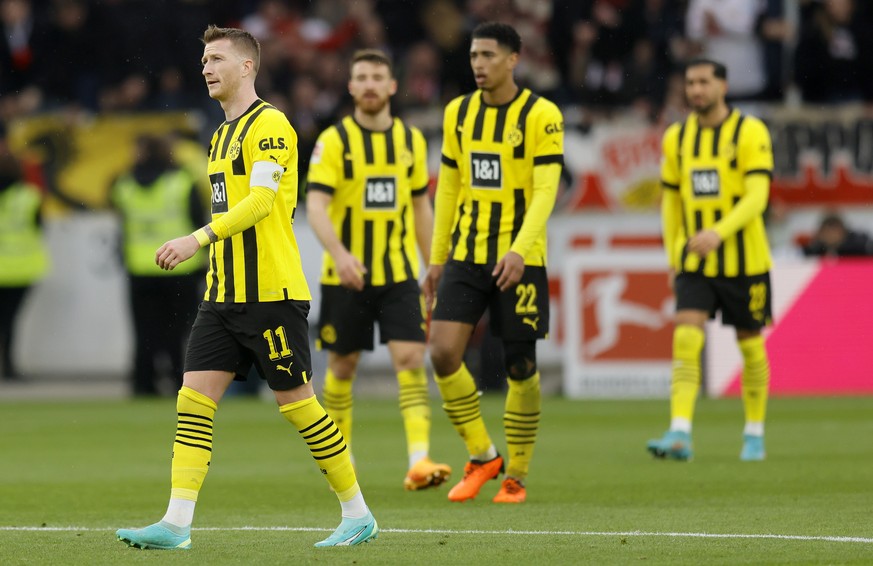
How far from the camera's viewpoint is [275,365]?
6.55 metres

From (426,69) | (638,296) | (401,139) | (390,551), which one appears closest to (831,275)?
(638,296)

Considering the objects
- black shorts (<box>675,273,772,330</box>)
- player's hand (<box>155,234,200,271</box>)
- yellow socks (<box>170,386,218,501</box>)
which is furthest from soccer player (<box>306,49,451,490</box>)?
player's hand (<box>155,234,200,271</box>)

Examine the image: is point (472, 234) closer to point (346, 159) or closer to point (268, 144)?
point (346, 159)

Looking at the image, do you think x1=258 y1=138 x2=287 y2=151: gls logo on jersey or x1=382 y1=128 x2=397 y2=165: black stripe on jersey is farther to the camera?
x1=382 y1=128 x2=397 y2=165: black stripe on jersey

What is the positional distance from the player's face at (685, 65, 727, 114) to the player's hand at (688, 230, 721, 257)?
3.13 feet

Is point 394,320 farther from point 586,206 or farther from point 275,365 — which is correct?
point 586,206

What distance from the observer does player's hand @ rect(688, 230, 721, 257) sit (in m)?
10.0

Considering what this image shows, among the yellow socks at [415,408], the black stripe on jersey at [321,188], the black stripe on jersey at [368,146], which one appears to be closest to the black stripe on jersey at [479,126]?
the black stripe on jersey at [368,146]

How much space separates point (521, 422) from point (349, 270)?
133 centimetres

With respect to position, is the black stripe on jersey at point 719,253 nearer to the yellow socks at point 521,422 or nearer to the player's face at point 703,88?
the player's face at point 703,88

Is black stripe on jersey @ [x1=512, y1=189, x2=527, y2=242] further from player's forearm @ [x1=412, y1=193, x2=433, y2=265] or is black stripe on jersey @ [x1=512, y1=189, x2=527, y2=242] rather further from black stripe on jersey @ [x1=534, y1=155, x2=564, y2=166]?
player's forearm @ [x1=412, y1=193, x2=433, y2=265]

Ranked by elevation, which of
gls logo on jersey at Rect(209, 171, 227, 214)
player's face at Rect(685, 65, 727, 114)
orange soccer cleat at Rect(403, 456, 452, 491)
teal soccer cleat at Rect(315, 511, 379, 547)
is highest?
player's face at Rect(685, 65, 727, 114)

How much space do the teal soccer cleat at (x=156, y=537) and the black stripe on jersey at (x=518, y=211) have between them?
2.59 m

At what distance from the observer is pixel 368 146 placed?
370 inches
